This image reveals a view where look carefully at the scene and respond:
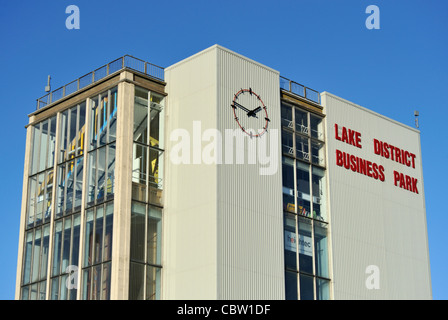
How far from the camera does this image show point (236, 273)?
5281 cm

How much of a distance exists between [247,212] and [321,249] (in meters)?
7.45

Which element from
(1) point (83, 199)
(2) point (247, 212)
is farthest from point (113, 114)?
(2) point (247, 212)

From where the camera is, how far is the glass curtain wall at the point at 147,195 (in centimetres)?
5394

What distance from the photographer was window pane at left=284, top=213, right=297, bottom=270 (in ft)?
186

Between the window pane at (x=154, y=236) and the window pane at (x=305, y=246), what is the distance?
907cm

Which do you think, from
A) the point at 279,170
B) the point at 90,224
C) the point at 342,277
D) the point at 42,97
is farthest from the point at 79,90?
the point at 342,277

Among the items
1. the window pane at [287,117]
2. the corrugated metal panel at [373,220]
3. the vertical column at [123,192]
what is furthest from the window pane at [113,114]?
the corrugated metal panel at [373,220]

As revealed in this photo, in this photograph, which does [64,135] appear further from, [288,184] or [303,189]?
[303,189]

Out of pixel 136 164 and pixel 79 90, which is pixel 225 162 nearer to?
pixel 136 164

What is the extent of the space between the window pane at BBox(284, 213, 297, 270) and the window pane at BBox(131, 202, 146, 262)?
29.6 ft

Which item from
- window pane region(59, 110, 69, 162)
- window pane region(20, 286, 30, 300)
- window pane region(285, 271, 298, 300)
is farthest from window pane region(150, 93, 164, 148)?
window pane region(20, 286, 30, 300)

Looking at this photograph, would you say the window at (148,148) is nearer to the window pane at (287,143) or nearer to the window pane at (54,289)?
the window pane at (54,289)

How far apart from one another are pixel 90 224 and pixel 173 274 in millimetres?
6056

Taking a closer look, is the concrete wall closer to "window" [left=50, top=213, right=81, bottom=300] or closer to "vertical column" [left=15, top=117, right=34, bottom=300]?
"window" [left=50, top=213, right=81, bottom=300]
